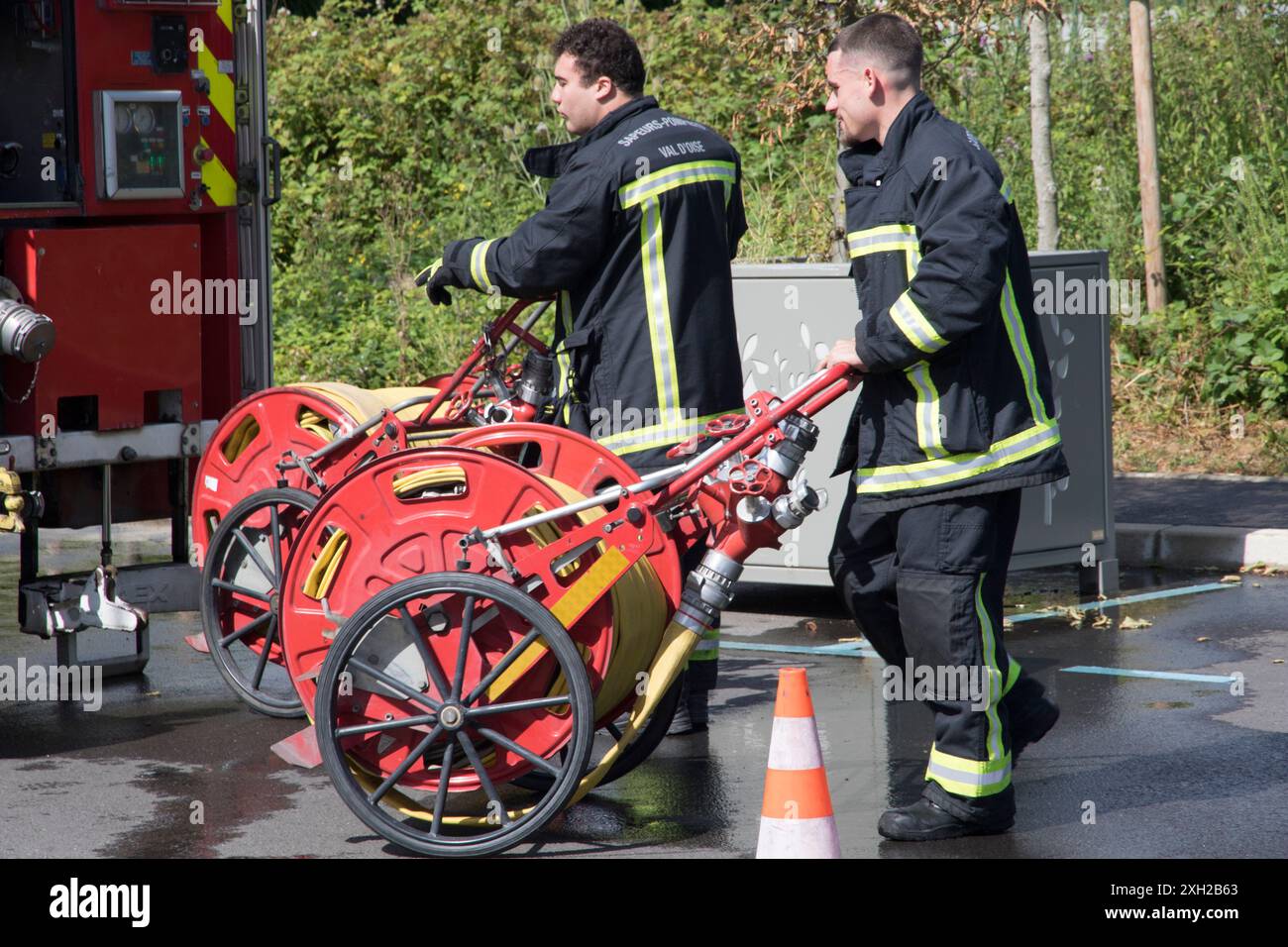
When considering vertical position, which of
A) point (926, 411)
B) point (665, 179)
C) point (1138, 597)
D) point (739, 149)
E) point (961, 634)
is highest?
point (739, 149)

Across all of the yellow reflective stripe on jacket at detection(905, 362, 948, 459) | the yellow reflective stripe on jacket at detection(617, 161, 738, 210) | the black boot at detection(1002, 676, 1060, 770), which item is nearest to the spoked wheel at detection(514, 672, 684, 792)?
the black boot at detection(1002, 676, 1060, 770)

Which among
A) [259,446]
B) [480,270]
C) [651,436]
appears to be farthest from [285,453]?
[651,436]

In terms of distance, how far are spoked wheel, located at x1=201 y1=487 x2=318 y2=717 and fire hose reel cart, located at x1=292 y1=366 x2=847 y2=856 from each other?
1.02 meters

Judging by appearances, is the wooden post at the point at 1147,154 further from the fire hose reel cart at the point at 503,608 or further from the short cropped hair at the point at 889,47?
the fire hose reel cart at the point at 503,608

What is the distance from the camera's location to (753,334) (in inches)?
299

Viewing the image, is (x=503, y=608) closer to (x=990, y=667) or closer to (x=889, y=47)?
(x=990, y=667)

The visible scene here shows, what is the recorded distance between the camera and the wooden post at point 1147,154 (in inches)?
433

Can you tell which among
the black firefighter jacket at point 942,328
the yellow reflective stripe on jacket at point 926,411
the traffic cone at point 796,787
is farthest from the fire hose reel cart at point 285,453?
the traffic cone at point 796,787

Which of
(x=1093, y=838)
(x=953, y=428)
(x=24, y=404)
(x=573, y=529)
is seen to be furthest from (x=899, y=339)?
(x=24, y=404)

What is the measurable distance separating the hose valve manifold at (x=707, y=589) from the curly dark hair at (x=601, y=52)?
1.59 meters

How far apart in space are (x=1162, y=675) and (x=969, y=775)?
210 centimetres

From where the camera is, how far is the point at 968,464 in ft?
14.4

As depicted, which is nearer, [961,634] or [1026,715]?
[961,634]

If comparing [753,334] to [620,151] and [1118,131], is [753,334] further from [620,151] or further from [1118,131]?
[1118,131]
